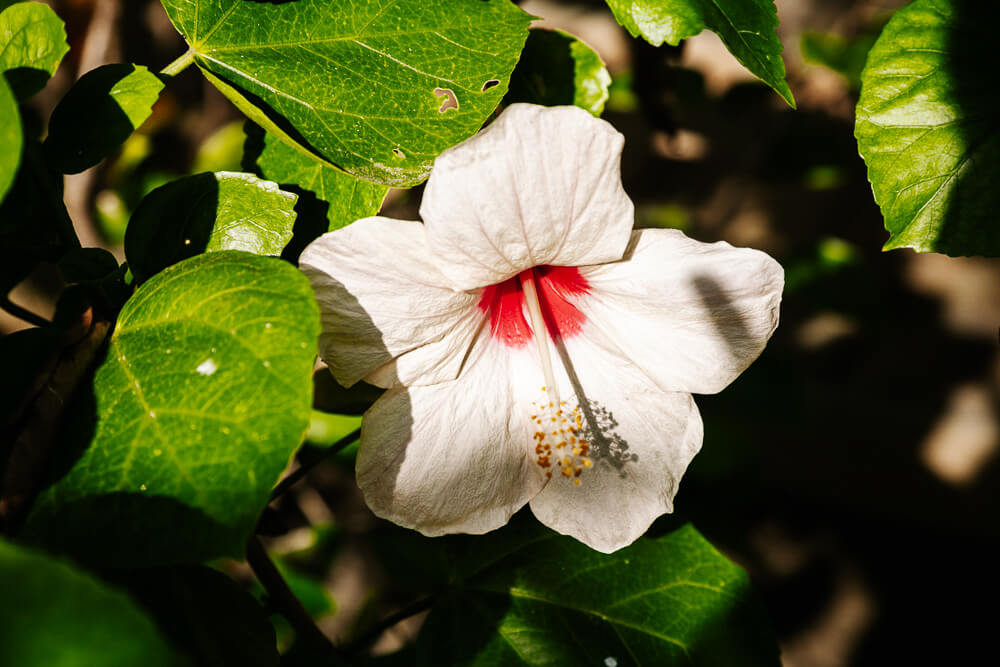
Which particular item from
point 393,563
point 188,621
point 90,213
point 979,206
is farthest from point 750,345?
point 90,213

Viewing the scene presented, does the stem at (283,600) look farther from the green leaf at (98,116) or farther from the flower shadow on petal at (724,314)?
the flower shadow on petal at (724,314)

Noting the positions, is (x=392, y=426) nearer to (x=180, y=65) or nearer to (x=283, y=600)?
(x=283, y=600)

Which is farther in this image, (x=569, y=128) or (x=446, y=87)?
(x=446, y=87)

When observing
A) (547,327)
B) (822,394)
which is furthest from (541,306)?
(822,394)

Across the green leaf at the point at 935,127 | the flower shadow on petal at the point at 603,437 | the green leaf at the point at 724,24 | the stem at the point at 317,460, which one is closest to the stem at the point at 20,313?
the stem at the point at 317,460

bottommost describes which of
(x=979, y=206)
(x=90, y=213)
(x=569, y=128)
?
(x=90, y=213)

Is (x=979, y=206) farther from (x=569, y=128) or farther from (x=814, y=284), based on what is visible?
(x=814, y=284)
